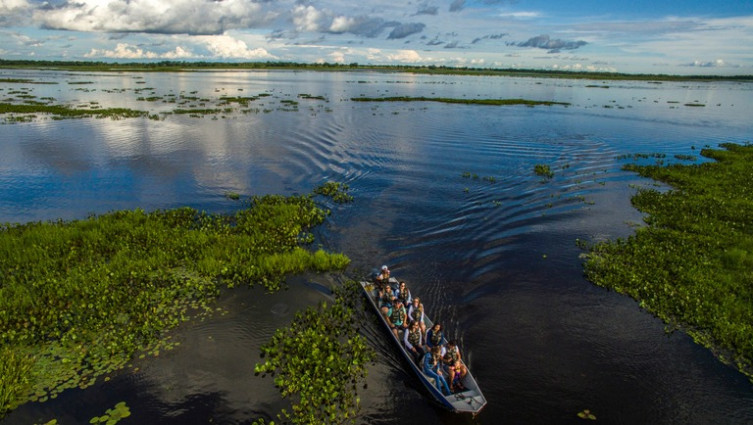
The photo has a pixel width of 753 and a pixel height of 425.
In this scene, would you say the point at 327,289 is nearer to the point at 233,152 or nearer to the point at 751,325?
the point at 751,325

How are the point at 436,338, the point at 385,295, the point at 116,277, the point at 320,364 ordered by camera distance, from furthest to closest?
1. the point at 116,277
2. the point at 385,295
3. the point at 436,338
4. the point at 320,364

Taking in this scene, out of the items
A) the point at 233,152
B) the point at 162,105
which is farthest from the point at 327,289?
the point at 162,105

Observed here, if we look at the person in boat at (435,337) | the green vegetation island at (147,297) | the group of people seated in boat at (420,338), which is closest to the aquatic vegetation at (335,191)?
the green vegetation island at (147,297)

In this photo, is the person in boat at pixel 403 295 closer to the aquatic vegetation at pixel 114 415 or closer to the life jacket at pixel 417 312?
the life jacket at pixel 417 312

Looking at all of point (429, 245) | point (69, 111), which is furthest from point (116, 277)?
point (69, 111)

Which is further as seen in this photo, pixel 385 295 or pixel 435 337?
pixel 385 295

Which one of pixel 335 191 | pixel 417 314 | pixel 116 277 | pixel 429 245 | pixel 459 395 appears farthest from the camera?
pixel 335 191

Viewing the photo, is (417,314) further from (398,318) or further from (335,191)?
(335,191)
